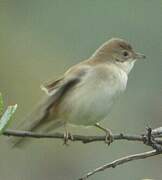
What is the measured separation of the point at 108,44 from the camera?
5238 millimetres

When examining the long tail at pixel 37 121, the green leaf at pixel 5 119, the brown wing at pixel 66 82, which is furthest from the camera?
the brown wing at pixel 66 82

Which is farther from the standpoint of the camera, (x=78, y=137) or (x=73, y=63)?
(x=73, y=63)

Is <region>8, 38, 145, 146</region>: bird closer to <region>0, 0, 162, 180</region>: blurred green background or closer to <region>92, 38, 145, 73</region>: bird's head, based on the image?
<region>92, 38, 145, 73</region>: bird's head

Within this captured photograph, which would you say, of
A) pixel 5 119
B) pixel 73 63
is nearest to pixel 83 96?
pixel 5 119

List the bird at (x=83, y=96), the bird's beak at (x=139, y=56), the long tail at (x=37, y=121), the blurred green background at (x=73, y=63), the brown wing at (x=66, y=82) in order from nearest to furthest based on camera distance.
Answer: the long tail at (x=37, y=121) < the brown wing at (x=66, y=82) < the bird at (x=83, y=96) < the bird's beak at (x=139, y=56) < the blurred green background at (x=73, y=63)

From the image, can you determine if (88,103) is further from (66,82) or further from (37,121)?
(37,121)

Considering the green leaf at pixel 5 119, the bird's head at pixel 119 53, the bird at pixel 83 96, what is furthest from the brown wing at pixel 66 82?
the green leaf at pixel 5 119

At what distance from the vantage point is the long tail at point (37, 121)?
138 inches

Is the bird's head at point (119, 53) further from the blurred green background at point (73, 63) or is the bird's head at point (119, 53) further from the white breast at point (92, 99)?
the blurred green background at point (73, 63)

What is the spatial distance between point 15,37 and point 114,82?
8193 millimetres

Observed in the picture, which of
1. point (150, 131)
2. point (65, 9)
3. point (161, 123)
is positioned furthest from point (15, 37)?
point (150, 131)

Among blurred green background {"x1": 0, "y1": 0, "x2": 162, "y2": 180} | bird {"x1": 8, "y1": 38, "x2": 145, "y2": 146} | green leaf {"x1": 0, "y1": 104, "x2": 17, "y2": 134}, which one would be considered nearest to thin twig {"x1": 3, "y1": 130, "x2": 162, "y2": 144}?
green leaf {"x1": 0, "y1": 104, "x2": 17, "y2": 134}

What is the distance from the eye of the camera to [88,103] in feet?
14.7

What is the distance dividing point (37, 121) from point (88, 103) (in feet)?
1.93
